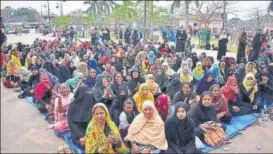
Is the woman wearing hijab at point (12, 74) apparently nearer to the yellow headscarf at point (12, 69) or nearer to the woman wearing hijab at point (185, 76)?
the yellow headscarf at point (12, 69)

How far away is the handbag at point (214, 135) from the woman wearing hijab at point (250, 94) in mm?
1577

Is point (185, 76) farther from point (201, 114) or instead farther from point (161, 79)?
point (201, 114)

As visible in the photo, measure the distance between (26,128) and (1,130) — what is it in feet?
6.90

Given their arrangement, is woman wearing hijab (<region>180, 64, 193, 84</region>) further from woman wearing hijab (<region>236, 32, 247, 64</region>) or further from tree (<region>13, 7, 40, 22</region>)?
tree (<region>13, 7, 40, 22</region>)

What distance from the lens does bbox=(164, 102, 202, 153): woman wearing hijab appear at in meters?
3.61

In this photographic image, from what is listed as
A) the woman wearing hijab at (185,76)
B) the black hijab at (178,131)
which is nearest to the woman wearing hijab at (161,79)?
the woman wearing hijab at (185,76)

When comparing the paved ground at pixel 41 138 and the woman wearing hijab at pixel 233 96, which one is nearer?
the paved ground at pixel 41 138

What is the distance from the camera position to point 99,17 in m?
39.2

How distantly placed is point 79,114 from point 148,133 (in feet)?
3.75

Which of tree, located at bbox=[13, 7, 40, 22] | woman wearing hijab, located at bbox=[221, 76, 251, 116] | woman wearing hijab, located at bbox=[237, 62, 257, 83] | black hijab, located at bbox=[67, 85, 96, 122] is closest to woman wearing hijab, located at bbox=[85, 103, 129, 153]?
black hijab, located at bbox=[67, 85, 96, 122]

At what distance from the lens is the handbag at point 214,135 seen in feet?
13.4

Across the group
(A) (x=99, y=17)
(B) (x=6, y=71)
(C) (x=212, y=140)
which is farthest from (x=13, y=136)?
(A) (x=99, y=17)

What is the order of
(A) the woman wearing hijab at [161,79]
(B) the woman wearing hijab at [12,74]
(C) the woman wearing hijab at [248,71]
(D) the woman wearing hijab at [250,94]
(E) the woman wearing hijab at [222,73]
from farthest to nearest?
(B) the woman wearing hijab at [12,74], (E) the woman wearing hijab at [222,73], (A) the woman wearing hijab at [161,79], (C) the woman wearing hijab at [248,71], (D) the woman wearing hijab at [250,94]

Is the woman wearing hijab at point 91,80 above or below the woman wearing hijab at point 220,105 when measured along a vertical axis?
above
